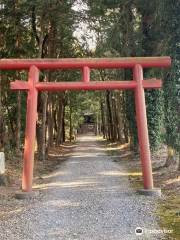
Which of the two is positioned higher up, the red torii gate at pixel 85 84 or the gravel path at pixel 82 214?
the red torii gate at pixel 85 84

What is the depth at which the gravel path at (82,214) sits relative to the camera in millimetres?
8459

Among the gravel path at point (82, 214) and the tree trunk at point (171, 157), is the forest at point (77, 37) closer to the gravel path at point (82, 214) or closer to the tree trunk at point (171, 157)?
the tree trunk at point (171, 157)

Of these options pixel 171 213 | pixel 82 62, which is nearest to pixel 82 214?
pixel 171 213

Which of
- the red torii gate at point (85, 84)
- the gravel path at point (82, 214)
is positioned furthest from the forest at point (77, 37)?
the gravel path at point (82, 214)

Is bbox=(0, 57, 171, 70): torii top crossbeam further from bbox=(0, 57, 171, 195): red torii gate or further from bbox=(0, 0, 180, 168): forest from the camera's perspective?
bbox=(0, 0, 180, 168): forest

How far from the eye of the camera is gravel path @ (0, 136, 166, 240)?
8.46 meters

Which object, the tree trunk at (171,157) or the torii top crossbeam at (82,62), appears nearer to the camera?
the torii top crossbeam at (82,62)

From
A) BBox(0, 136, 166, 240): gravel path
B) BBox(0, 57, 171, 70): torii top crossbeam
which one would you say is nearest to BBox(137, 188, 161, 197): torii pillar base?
BBox(0, 136, 166, 240): gravel path

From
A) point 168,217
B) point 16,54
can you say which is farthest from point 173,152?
point 16,54

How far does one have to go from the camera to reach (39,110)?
2375 centimetres

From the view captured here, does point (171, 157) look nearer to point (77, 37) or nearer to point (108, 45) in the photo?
point (108, 45)

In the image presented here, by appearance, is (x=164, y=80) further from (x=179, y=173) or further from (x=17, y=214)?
(x=17, y=214)

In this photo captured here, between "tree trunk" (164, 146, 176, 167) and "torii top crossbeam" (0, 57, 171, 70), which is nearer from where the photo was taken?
"torii top crossbeam" (0, 57, 171, 70)

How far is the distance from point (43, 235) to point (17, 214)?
2.12 m
